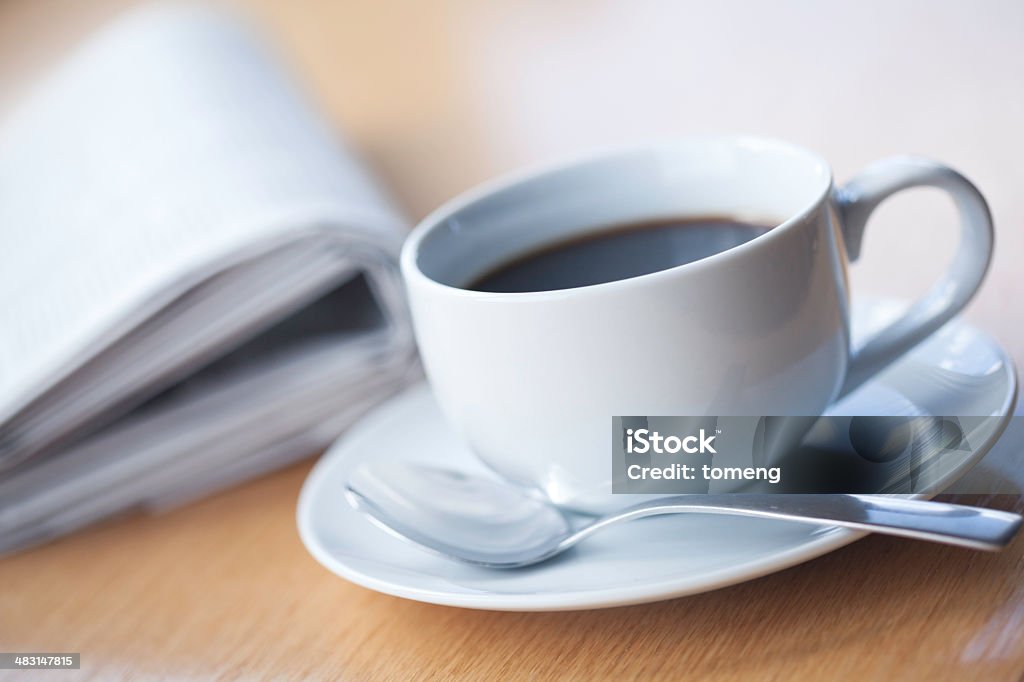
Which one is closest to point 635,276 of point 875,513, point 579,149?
point 875,513

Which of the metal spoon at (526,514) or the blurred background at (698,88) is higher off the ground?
the blurred background at (698,88)

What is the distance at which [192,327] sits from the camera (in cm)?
55

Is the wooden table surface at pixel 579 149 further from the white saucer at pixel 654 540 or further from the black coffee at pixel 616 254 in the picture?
the black coffee at pixel 616 254

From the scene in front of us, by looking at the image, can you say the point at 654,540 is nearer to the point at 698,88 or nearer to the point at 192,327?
the point at 192,327

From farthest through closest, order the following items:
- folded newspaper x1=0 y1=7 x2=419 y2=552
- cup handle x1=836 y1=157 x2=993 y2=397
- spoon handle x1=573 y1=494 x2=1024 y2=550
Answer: folded newspaper x1=0 y1=7 x2=419 y2=552
cup handle x1=836 y1=157 x2=993 y2=397
spoon handle x1=573 y1=494 x2=1024 y2=550

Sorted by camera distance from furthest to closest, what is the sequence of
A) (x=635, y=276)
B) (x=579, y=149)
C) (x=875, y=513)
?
1. (x=579, y=149)
2. (x=635, y=276)
3. (x=875, y=513)

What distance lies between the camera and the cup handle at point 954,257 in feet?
1.37

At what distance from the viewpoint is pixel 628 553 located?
398 mm

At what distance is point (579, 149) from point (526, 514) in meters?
0.46

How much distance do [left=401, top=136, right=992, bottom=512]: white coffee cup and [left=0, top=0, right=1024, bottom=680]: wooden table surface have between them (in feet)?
0.21

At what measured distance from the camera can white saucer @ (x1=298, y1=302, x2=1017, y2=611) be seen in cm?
36

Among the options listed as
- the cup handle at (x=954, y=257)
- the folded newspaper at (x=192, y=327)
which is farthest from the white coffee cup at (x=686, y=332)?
the folded newspaper at (x=192, y=327)

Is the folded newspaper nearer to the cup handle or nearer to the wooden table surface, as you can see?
the wooden table surface

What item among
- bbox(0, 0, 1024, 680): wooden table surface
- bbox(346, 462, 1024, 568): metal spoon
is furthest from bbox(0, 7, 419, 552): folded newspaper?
bbox(346, 462, 1024, 568): metal spoon
